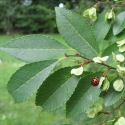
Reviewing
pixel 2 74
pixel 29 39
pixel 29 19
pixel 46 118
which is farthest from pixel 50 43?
pixel 29 19

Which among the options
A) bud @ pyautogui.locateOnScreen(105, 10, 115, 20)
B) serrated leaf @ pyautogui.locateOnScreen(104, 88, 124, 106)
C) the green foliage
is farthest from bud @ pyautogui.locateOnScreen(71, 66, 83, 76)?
bud @ pyautogui.locateOnScreen(105, 10, 115, 20)

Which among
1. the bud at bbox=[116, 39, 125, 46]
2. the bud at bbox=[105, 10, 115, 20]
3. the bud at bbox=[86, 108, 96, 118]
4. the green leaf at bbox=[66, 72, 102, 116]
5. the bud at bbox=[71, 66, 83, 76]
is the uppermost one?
the bud at bbox=[105, 10, 115, 20]

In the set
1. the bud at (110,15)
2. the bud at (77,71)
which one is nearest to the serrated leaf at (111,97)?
the bud at (77,71)

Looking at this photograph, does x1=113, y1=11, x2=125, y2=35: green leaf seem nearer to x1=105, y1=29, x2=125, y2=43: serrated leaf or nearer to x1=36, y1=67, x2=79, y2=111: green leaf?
x1=105, y1=29, x2=125, y2=43: serrated leaf

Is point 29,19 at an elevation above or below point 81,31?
below

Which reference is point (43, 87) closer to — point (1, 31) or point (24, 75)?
point (24, 75)

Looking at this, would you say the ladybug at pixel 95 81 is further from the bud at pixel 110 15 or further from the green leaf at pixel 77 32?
the bud at pixel 110 15
